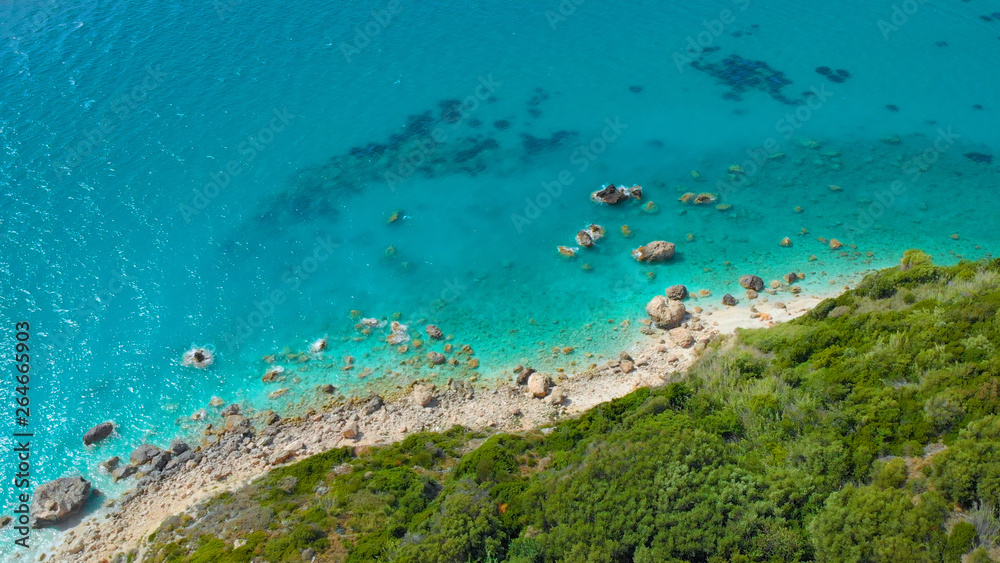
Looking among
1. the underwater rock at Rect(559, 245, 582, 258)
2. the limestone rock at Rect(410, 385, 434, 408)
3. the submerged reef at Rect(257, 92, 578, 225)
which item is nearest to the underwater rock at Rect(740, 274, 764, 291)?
the underwater rock at Rect(559, 245, 582, 258)

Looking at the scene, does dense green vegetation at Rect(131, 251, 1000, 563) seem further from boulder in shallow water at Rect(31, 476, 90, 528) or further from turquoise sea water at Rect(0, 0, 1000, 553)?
turquoise sea water at Rect(0, 0, 1000, 553)

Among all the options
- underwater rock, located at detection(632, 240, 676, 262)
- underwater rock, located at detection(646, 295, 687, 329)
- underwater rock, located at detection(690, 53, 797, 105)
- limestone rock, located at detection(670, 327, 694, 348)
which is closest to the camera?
limestone rock, located at detection(670, 327, 694, 348)

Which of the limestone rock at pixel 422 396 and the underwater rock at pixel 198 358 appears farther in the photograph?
the underwater rock at pixel 198 358

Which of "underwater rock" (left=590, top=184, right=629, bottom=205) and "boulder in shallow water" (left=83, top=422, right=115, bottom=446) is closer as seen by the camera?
"boulder in shallow water" (left=83, top=422, right=115, bottom=446)

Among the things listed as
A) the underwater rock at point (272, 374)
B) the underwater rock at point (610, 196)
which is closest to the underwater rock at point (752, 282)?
the underwater rock at point (610, 196)

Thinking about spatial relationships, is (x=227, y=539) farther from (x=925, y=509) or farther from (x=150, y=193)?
(x=150, y=193)

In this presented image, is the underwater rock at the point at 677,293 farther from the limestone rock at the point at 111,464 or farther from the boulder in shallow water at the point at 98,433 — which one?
the boulder in shallow water at the point at 98,433
